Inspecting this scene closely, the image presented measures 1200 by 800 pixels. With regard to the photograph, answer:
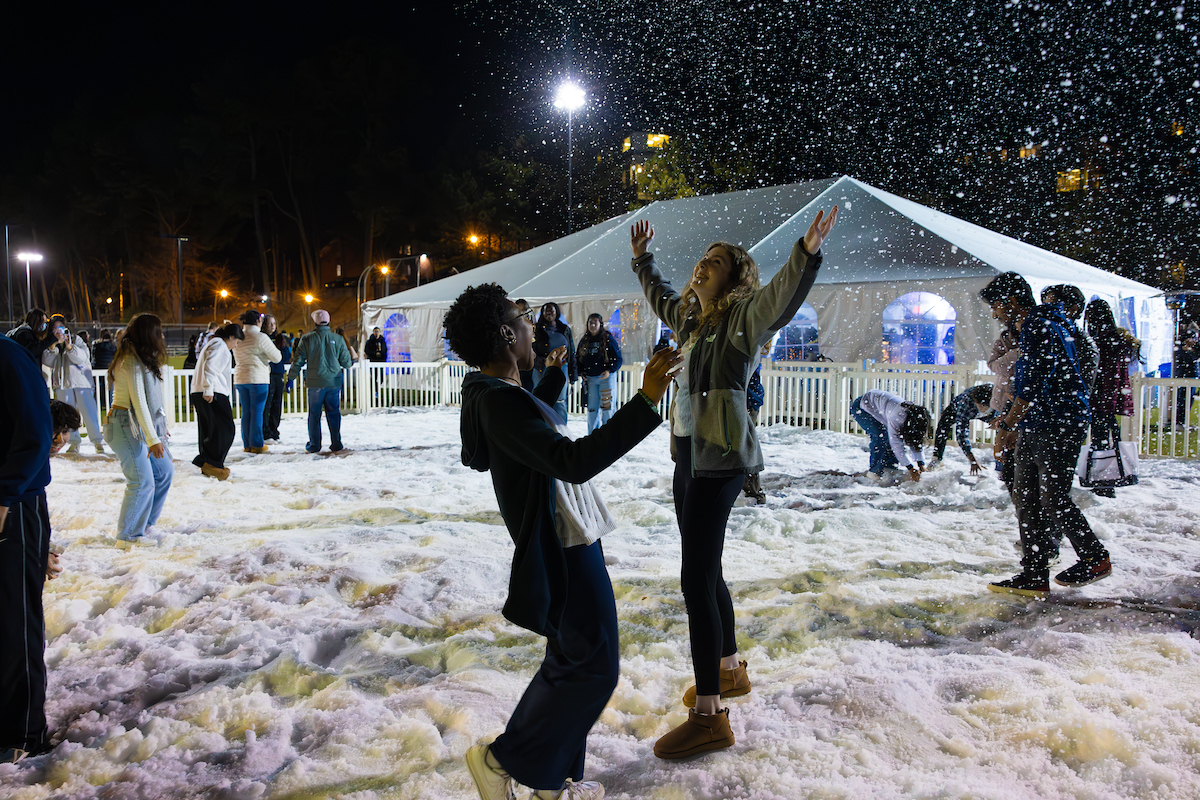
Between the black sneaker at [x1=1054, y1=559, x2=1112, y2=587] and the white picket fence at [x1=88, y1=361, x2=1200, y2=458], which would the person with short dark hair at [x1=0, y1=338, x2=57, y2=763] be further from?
the white picket fence at [x1=88, y1=361, x2=1200, y2=458]

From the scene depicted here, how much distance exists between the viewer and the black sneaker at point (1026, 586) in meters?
4.04

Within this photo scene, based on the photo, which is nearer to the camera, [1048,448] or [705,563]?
[705,563]

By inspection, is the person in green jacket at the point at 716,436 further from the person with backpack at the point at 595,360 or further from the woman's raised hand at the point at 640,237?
the person with backpack at the point at 595,360

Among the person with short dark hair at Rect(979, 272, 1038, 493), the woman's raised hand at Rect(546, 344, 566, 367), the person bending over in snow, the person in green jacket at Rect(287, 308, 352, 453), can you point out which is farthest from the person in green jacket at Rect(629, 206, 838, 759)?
the person in green jacket at Rect(287, 308, 352, 453)

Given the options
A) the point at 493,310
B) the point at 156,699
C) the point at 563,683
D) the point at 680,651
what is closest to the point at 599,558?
the point at 563,683

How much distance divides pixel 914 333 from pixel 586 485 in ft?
43.0

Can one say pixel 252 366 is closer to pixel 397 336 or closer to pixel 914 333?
pixel 914 333

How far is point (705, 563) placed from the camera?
258 cm

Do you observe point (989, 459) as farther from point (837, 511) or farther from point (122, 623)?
point (122, 623)

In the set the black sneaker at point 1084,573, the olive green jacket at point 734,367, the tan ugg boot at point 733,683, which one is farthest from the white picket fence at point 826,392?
the olive green jacket at point 734,367

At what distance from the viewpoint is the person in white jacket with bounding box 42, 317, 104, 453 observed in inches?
335

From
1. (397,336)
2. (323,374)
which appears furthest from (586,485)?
(397,336)

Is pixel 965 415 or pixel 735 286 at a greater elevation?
pixel 735 286

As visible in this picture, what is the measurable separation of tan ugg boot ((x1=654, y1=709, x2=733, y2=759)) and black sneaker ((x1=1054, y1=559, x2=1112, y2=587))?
2.60 meters
